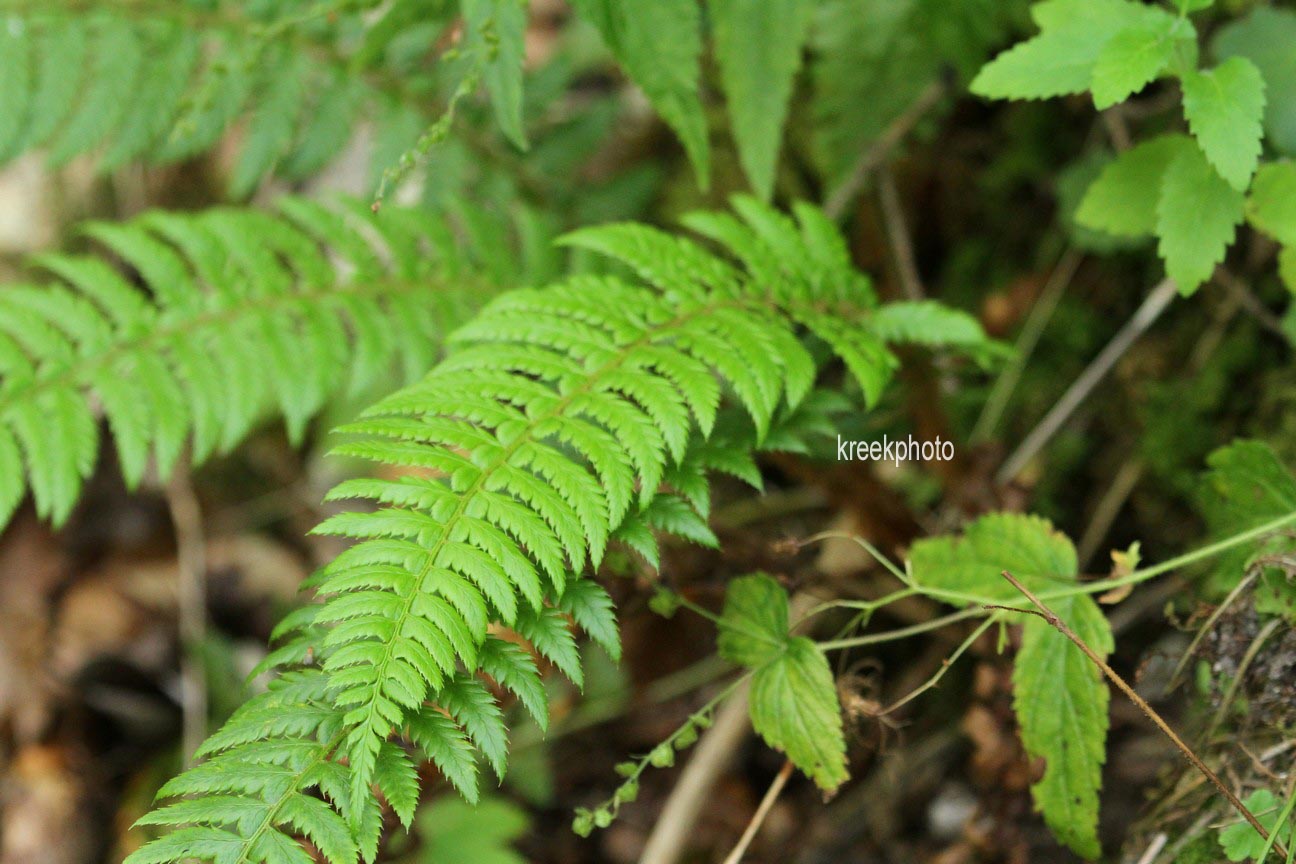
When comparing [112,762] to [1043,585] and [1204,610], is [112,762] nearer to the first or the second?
[1043,585]

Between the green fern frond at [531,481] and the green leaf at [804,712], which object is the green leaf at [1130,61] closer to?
the green fern frond at [531,481]

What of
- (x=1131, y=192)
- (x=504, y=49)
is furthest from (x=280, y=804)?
(x=1131, y=192)

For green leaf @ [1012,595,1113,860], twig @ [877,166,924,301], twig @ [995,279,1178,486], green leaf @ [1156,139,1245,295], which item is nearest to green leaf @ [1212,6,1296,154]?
green leaf @ [1156,139,1245,295]

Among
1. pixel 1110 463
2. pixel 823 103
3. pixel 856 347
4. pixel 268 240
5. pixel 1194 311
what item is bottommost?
pixel 1110 463

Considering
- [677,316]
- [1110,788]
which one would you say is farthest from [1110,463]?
[677,316]

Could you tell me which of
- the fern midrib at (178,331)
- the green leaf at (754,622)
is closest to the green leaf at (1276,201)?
the green leaf at (754,622)

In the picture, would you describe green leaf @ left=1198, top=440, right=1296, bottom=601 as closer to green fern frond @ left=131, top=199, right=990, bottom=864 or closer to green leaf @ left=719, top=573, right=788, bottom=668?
green fern frond @ left=131, top=199, right=990, bottom=864
